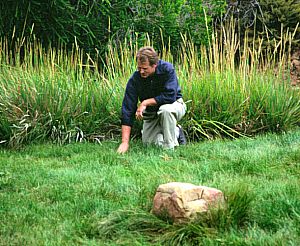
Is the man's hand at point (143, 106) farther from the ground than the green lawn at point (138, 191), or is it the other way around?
the man's hand at point (143, 106)

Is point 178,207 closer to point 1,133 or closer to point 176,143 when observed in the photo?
point 176,143

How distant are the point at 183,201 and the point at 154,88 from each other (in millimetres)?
3055

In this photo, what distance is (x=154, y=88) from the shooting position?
5.96 m

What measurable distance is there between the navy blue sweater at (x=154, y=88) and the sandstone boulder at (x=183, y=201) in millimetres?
2706

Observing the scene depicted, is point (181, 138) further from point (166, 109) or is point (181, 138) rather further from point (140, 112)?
point (140, 112)

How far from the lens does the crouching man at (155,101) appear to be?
18.7 feet

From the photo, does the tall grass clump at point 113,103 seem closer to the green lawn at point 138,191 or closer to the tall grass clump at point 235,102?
the tall grass clump at point 235,102

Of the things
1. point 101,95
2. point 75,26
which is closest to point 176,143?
point 101,95

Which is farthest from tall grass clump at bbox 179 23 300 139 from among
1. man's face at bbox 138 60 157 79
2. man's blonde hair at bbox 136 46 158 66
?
man's blonde hair at bbox 136 46 158 66

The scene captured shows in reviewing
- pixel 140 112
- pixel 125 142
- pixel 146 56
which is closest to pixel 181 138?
pixel 125 142

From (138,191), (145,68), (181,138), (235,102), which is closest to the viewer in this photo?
(138,191)

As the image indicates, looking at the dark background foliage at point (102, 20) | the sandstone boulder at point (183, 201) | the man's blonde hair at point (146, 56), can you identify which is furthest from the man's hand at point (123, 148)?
the dark background foliage at point (102, 20)

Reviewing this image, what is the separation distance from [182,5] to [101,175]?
6.92m

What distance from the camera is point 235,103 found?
6828mm
